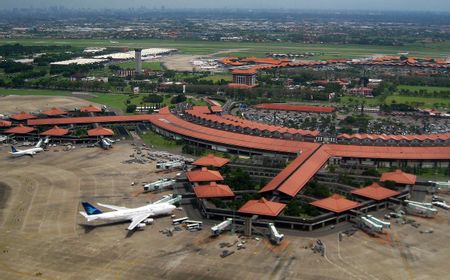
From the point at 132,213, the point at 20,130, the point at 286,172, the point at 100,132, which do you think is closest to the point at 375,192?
the point at 286,172

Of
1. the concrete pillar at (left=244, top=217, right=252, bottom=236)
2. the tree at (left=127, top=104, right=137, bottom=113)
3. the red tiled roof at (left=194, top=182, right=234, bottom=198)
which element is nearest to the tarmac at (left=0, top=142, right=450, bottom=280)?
the concrete pillar at (left=244, top=217, right=252, bottom=236)

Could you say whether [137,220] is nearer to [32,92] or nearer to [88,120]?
[88,120]

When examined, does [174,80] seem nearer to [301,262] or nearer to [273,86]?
[273,86]

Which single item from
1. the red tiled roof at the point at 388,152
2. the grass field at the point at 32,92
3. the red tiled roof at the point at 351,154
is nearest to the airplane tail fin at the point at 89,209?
the red tiled roof at the point at 351,154

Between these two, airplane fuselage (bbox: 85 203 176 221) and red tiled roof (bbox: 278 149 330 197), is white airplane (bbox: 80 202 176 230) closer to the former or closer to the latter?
airplane fuselage (bbox: 85 203 176 221)

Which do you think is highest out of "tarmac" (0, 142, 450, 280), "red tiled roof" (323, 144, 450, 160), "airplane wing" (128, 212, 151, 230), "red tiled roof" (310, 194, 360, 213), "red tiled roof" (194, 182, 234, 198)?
"red tiled roof" (323, 144, 450, 160)

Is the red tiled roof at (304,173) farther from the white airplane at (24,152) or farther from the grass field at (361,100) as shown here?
the grass field at (361,100)

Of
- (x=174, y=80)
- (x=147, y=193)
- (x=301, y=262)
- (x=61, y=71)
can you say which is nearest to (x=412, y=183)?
(x=301, y=262)
